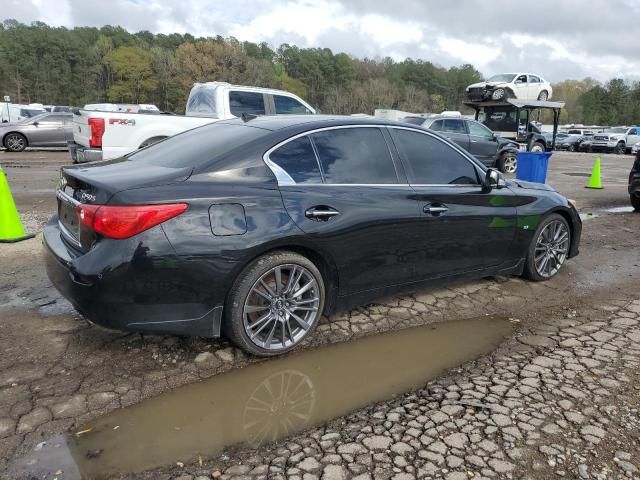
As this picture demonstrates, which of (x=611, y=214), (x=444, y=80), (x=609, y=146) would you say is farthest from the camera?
(x=444, y=80)

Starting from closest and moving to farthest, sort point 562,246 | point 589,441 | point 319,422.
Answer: point 589,441
point 319,422
point 562,246

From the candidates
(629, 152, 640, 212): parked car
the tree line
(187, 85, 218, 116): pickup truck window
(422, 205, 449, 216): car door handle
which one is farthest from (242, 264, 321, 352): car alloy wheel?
the tree line

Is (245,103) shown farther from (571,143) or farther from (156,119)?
(571,143)

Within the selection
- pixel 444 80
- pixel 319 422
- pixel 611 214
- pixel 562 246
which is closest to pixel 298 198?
pixel 319 422

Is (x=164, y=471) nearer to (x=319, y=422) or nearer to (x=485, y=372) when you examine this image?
(x=319, y=422)

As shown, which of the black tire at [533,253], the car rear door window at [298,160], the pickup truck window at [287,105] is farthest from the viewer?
the pickup truck window at [287,105]

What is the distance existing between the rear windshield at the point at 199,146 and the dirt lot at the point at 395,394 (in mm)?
1264

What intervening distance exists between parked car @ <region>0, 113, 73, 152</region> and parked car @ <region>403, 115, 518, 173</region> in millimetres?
11722

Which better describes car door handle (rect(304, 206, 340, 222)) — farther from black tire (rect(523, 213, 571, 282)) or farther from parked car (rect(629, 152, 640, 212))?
parked car (rect(629, 152, 640, 212))

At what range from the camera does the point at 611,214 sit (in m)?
9.13

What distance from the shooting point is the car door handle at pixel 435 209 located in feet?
13.1

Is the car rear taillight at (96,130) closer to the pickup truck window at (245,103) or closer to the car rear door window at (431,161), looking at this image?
the pickup truck window at (245,103)

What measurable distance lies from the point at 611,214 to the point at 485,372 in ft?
23.9

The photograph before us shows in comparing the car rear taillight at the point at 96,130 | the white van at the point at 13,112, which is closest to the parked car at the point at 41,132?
the white van at the point at 13,112
